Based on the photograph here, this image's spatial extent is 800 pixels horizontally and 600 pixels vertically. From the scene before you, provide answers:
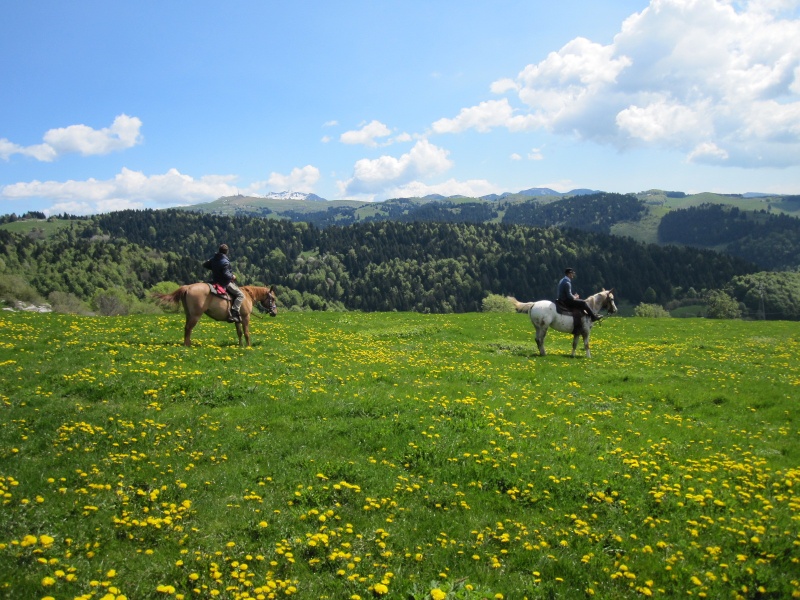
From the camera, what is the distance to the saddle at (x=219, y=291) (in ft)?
72.9

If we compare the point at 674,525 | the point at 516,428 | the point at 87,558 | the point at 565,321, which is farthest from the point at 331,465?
the point at 565,321

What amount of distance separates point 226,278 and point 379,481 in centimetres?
1614

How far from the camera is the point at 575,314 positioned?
26.4 m

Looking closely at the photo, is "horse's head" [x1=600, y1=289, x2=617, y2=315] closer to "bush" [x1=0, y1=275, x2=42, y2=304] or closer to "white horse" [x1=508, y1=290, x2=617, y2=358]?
"white horse" [x1=508, y1=290, x2=617, y2=358]

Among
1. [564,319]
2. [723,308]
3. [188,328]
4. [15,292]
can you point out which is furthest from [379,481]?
[723,308]

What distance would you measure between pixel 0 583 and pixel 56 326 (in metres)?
25.3

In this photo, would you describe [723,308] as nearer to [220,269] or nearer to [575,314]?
[575,314]

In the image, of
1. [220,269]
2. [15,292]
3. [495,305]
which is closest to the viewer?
[220,269]

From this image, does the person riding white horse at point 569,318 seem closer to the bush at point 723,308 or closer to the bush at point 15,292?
the bush at point 15,292

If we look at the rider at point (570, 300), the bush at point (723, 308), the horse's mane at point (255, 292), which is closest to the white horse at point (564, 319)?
the rider at point (570, 300)

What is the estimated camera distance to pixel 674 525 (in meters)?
8.32

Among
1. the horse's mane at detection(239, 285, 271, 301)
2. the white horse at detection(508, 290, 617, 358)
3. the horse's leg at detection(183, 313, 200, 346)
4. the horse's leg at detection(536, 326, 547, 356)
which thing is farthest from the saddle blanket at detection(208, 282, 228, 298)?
the horse's leg at detection(536, 326, 547, 356)

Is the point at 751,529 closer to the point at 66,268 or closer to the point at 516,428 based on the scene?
the point at 516,428

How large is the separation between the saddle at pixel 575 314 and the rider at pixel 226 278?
55.3 feet
